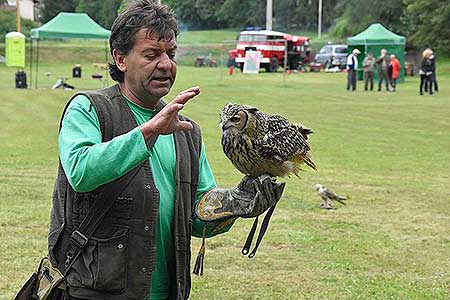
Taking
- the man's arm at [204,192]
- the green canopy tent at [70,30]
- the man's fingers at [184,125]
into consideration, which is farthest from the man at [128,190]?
the green canopy tent at [70,30]

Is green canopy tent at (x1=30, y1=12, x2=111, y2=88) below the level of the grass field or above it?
above

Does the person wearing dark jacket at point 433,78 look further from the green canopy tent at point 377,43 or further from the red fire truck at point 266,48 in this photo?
the red fire truck at point 266,48

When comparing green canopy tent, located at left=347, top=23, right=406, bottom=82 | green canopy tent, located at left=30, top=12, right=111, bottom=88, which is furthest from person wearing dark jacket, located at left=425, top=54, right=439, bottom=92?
green canopy tent, located at left=30, top=12, right=111, bottom=88

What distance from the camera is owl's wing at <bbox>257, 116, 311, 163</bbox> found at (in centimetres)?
369

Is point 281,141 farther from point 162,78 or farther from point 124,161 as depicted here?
point 124,161

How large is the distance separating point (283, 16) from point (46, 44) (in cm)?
4590

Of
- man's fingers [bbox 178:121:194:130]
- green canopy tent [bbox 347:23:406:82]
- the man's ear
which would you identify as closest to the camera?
man's fingers [bbox 178:121:194:130]

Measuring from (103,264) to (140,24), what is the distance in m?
1.00


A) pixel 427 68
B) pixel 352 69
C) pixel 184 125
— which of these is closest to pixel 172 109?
pixel 184 125

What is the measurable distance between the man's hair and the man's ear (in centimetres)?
1

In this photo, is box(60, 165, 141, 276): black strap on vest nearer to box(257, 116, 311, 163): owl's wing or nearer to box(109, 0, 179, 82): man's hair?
box(109, 0, 179, 82): man's hair

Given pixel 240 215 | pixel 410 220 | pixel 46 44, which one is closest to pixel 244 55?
pixel 46 44

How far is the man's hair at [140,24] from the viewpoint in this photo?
3.44 m

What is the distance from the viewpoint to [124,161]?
3092mm
